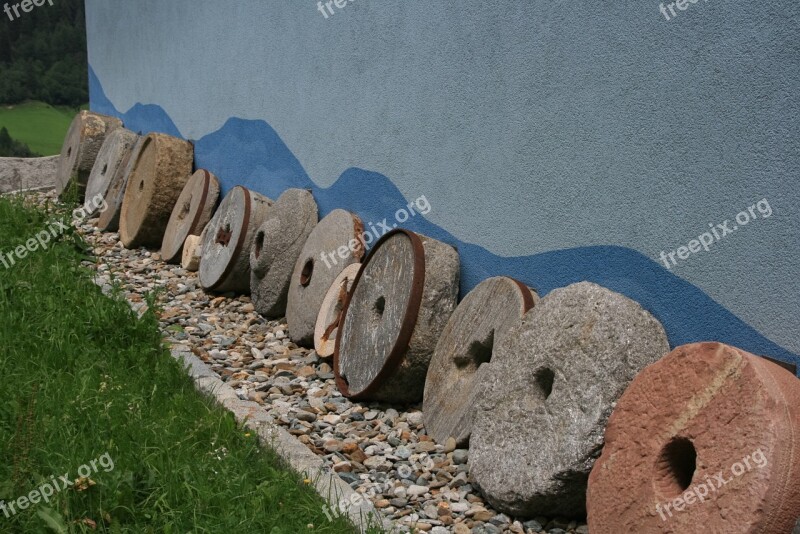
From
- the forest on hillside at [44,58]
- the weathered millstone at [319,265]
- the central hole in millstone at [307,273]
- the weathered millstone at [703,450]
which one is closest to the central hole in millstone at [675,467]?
the weathered millstone at [703,450]

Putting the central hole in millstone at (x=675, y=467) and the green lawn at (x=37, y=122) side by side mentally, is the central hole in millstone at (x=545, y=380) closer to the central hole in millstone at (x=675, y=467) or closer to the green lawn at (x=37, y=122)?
the central hole in millstone at (x=675, y=467)

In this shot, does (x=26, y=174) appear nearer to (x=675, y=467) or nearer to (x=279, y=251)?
(x=279, y=251)

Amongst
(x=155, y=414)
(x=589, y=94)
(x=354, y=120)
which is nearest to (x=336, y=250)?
(x=354, y=120)

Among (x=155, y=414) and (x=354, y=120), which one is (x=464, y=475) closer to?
(x=155, y=414)

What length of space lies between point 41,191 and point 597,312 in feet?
30.8

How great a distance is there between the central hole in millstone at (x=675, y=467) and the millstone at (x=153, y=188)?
615 centimetres

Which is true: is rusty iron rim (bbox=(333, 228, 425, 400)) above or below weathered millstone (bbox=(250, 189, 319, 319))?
below

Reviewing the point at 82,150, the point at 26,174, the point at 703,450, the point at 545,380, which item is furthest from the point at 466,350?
the point at 26,174

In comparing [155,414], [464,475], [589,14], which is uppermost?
[589,14]

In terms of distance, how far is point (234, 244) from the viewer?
256 inches

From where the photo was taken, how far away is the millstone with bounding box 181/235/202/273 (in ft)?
23.8

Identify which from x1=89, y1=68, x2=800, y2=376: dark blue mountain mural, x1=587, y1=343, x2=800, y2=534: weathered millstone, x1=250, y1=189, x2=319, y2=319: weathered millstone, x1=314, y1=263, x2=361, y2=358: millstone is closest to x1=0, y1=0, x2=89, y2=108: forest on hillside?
x1=89, y1=68, x2=800, y2=376: dark blue mountain mural

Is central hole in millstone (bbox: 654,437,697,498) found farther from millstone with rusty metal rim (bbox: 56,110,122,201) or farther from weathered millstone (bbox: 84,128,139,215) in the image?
millstone with rusty metal rim (bbox: 56,110,122,201)

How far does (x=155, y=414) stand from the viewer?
13.2 ft
